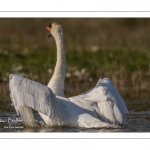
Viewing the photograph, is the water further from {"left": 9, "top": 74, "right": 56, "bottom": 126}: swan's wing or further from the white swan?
{"left": 9, "top": 74, "right": 56, "bottom": 126}: swan's wing

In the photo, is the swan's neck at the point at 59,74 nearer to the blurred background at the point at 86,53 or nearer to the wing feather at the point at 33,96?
the wing feather at the point at 33,96

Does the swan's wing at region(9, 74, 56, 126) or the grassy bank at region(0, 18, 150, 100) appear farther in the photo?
the grassy bank at region(0, 18, 150, 100)

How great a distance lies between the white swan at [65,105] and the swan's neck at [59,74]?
20 millimetres

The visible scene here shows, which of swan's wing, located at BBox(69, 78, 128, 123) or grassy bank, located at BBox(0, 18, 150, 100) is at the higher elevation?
grassy bank, located at BBox(0, 18, 150, 100)

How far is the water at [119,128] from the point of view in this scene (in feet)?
35.7

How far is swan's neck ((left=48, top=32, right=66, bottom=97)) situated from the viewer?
39.0ft

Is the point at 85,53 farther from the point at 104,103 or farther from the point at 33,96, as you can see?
the point at 33,96

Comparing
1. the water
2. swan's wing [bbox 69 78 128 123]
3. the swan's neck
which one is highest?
the swan's neck

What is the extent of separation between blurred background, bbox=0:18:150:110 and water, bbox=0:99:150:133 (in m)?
0.23

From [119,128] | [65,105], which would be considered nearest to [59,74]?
[65,105]

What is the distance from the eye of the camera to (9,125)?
1172 centimetres

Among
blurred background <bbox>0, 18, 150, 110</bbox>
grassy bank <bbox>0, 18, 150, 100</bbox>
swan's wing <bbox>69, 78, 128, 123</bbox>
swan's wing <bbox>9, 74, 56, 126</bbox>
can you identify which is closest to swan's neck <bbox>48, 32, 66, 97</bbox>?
swan's wing <bbox>69, 78, 128, 123</bbox>
